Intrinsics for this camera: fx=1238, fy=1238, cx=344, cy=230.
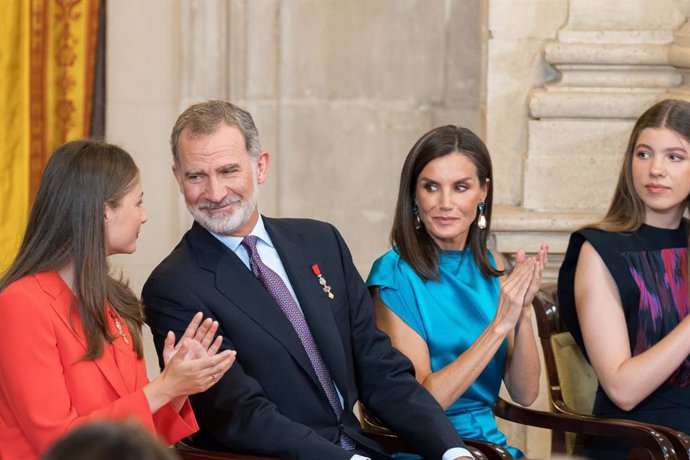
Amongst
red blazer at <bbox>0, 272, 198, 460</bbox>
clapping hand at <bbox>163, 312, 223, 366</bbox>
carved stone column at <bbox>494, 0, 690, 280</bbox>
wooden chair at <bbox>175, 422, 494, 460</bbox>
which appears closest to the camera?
red blazer at <bbox>0, 272, 198, 460</bbox>

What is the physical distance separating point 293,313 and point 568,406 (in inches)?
36.2

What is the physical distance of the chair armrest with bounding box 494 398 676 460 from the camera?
3.22m

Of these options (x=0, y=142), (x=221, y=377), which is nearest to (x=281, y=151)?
(x=0, y=142)

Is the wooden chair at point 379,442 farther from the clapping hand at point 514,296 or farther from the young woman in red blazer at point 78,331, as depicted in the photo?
the clapping hand at point 514,296

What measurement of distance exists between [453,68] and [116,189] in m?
2.79

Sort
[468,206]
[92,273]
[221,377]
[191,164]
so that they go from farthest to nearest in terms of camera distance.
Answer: [468,206] → [191,164] → [221,377] → [92,273]

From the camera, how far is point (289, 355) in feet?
10.1

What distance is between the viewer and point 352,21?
530 centimetres

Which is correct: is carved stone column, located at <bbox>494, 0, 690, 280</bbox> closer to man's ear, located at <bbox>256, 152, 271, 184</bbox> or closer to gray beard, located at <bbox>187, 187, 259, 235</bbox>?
man's ear, located at <bbox>256, 152, 271, 184</bbox>

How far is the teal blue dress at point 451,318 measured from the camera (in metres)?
3.50

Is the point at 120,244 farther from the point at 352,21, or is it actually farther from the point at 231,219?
the point at 352,21

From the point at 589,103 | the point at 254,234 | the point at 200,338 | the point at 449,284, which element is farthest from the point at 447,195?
the point at 589,103

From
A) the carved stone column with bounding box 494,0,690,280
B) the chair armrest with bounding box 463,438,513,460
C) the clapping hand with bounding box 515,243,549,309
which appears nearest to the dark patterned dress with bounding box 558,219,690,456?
the clapping hand with bounding box 515,243,549,309

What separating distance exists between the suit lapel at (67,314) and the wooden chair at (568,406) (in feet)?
4.09
